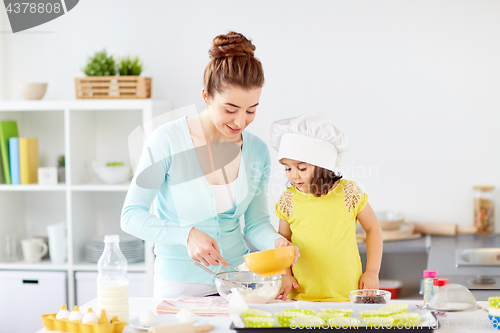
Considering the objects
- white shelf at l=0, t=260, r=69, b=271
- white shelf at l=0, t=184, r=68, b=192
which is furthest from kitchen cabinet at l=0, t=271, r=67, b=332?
white shelf at l=0, t=184, r=68, b=192

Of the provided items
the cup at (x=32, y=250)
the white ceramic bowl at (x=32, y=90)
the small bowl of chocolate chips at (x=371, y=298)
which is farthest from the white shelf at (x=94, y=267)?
the small bowl of chocolate chips at (x=371, y=298)

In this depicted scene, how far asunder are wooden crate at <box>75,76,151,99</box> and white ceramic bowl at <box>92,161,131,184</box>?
0.37 m

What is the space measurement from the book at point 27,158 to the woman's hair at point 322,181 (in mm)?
1805

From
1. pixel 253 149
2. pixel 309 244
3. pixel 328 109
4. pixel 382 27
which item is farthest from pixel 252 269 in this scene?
pixel 382 27

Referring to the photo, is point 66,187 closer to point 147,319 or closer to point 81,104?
point 81,104

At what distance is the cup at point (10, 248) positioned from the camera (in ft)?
9.51

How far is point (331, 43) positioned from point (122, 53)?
3.93 feet

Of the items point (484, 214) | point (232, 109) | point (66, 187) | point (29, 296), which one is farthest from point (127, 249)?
point (484, 214)

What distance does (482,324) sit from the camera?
1.21 meters

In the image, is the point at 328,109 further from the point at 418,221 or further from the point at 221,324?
the point at 221,324

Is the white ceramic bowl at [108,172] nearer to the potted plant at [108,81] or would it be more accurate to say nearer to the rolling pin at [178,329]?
the potted plant at [108,81]

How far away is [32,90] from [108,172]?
0.60m

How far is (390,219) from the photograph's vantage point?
2848mm

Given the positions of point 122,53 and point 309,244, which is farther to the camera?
point 122,53
